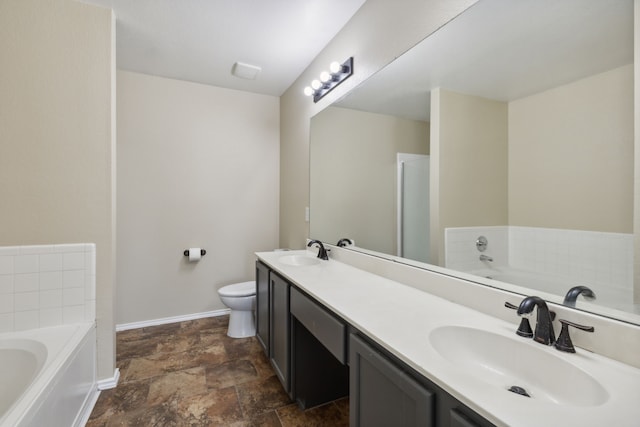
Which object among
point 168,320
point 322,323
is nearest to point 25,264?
point 168,320

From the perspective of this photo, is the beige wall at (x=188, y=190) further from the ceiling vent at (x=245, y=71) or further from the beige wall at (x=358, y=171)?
the beige wall at (x=358, y=171)

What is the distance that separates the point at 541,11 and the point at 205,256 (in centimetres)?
304

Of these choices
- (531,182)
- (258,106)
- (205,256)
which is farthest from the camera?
(258,106)

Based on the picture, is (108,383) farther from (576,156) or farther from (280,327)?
(576,156)

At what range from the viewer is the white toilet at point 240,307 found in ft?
8.16

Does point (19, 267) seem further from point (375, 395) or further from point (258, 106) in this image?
point (258, 106)

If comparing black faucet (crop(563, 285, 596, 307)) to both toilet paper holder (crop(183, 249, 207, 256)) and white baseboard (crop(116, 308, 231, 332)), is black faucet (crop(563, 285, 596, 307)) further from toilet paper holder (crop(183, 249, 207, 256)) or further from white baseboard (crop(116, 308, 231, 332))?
white baseboard (crop(116, 308, 231, 332))

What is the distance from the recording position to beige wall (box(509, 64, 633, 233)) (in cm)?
78

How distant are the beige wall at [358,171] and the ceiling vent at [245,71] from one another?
77 centimetres

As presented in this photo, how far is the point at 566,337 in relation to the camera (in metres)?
0.79

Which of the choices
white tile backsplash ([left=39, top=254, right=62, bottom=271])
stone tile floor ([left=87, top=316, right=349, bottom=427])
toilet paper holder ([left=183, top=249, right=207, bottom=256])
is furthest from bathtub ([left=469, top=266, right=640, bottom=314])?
toilet paper holder ([left=183, top=249, right=207, bottom=256])

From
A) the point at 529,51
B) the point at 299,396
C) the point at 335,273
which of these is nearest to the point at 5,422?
the point at 299,396

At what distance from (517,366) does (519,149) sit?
0.74 m

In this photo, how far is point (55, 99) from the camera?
5.72 feet
